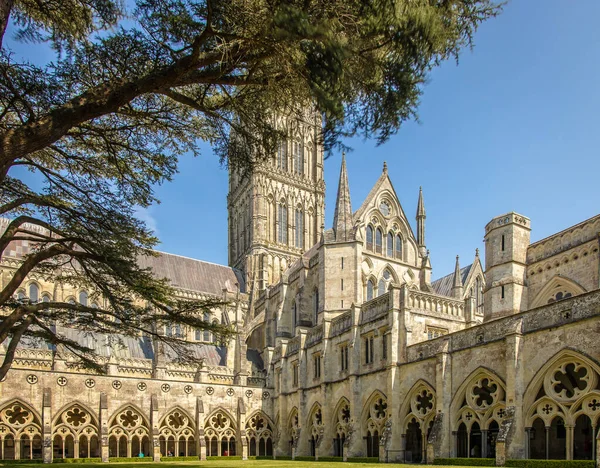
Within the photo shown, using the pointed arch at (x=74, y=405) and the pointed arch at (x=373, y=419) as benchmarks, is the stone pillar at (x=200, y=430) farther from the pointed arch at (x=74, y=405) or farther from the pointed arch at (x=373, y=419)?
the pointed arch at (x=373, y=419)

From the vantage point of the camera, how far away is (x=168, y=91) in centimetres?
991

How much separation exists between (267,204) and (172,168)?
41.6 meters

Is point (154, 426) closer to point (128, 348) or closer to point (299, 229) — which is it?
point (128, 348)

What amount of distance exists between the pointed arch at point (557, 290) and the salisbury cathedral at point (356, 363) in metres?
0.07

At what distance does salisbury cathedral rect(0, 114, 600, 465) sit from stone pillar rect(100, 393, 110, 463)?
4.9 inches

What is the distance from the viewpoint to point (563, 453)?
1934 cm

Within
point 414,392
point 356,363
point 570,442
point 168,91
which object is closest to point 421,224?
point 356,363

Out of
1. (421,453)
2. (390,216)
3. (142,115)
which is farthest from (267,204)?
(142,115)

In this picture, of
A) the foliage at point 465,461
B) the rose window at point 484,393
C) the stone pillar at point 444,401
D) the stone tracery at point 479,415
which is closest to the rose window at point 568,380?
the stone tracery at point 479,415

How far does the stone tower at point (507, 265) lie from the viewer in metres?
23.0

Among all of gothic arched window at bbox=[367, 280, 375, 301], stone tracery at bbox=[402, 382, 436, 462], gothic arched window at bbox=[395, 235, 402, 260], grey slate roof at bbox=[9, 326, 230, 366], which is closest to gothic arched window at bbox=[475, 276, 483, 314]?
gothic arched window at bbox=[395, 235, 402, 260]

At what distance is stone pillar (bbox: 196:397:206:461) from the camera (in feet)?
114

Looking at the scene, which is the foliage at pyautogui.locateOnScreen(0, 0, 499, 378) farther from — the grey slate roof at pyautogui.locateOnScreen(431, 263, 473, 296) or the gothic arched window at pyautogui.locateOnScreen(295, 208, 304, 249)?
the gothic arched window at pyautogui.locateOnScreen(295, 208, 304, 249)

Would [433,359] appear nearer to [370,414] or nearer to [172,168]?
[370,414]
